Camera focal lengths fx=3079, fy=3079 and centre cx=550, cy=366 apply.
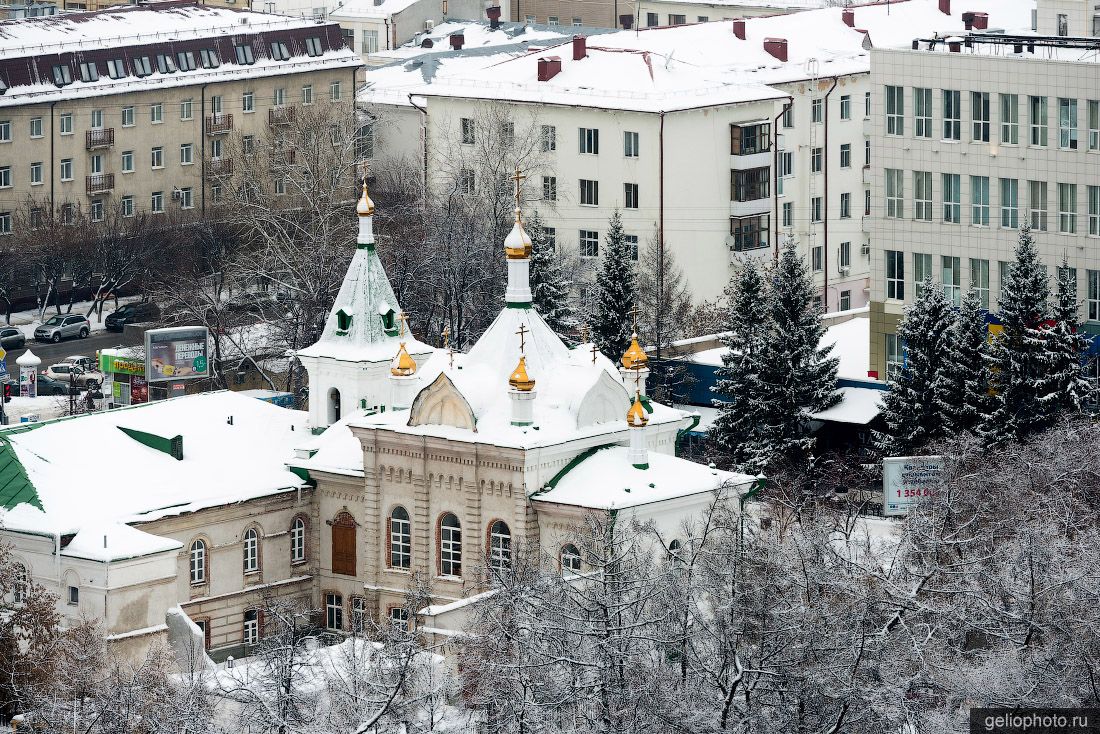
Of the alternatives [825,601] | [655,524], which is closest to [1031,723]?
[825,601]

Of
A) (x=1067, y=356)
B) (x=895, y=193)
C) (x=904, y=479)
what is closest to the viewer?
(x=904, y=479)

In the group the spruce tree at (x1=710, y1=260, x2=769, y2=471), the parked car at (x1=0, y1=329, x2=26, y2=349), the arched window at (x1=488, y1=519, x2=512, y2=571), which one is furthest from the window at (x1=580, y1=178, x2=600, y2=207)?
the arched window at (x1=488, y1=519, x2=512, y2=571)

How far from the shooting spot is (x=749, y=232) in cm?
11969

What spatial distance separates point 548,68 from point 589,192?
564 cm

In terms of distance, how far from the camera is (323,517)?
8250cm

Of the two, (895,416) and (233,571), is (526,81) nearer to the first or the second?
(895,416)

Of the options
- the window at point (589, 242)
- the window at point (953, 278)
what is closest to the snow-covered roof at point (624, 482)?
the window at point (953, 278)

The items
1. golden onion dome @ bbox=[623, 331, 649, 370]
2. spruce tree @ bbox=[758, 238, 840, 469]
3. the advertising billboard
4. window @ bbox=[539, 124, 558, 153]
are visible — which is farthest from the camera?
window @ bbox=[539, 124, 558, 153]

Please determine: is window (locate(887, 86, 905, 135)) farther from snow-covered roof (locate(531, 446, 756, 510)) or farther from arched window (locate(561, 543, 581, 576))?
arched window (locate(561, 543, 581, 576))

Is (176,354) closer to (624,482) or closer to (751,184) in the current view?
(624,482)

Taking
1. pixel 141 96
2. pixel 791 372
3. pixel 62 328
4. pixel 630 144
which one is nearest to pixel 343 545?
pixel 791 372

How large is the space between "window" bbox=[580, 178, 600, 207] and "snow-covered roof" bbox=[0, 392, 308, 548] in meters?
35.3

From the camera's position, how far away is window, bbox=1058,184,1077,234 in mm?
96125

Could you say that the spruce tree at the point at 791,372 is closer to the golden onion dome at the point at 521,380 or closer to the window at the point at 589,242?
the golden onion dome at the point at 521,380
